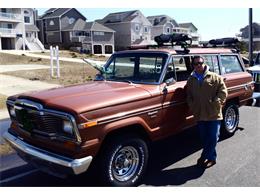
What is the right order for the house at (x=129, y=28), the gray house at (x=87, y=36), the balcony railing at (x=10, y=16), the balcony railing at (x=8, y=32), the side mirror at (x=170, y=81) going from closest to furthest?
the side mirror at (x=170, y=81) → the balcony railing at (x=8, y=32) → the balcony railing at (x=10, y=16) → the gray house at (x=87, y=36) → the house at (x=129, y=28)

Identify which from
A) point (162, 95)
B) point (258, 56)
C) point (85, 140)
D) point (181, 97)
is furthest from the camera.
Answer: point (258, 56)

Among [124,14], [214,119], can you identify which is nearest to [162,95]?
[214,119]

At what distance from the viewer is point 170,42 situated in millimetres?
5910

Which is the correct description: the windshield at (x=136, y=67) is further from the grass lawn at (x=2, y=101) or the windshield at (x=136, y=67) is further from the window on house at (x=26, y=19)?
the window on house at (x=26, y=19)

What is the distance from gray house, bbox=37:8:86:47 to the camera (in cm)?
5592

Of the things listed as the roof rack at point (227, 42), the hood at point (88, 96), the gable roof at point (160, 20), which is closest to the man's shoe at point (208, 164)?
the hood at point (88, 96)

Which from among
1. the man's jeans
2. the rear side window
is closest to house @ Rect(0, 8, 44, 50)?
the rear side window

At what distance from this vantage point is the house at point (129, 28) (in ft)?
200

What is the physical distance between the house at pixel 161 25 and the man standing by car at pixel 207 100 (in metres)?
64.9

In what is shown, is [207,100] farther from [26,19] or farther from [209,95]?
[26,19]

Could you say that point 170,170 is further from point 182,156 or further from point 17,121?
point 17,121

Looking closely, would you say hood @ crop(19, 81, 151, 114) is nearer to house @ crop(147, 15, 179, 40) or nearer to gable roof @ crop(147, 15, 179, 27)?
house @ crop(147, 15, 179, 40)

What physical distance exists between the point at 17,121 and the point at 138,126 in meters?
1.72
